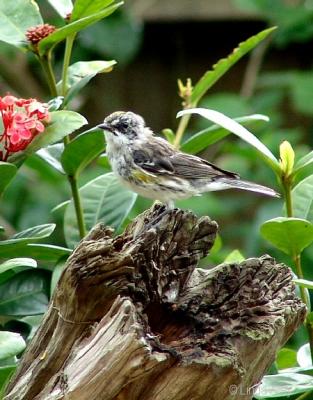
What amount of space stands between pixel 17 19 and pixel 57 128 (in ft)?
1.35

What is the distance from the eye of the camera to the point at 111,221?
118 inches

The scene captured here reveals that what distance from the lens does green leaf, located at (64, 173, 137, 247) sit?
9.74 feet

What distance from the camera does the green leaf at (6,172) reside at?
2570 millimetres

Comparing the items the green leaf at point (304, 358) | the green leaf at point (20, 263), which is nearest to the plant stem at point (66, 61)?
the green leaf at point (20, 263)

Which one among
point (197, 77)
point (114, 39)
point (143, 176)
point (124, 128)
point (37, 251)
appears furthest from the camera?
point (197, 77)

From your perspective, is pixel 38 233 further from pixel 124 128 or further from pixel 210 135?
pixel 124 128

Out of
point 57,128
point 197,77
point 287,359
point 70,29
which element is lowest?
point 197,77

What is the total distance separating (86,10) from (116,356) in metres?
1.07

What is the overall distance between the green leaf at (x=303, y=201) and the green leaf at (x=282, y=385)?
445 millimetres

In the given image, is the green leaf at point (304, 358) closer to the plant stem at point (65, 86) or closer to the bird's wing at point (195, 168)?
the plant stem at point (65, 86)

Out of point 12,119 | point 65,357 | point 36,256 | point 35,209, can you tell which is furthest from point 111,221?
point 35,209

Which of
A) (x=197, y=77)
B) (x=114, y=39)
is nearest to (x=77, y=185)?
(x=114, y=39)

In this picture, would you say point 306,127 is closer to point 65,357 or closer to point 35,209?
point 35,209

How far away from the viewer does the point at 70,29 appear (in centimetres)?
275
